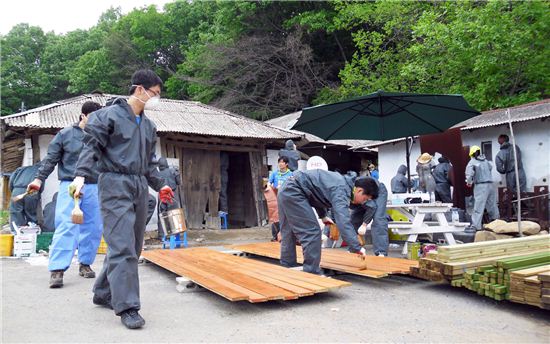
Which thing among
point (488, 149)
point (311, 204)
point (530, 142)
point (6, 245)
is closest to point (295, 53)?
point (488, 149)

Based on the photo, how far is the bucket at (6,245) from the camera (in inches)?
289

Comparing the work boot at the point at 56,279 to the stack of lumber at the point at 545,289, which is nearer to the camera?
the stack of lumber at the point at 545,289

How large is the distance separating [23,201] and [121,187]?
7150 mm

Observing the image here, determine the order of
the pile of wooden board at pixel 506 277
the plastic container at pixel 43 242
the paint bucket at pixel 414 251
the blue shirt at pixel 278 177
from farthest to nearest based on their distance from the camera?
the blue shirt at pixel 278 177 → the plastic container at pixel 43 242 → the paint bucket at pixel 414 251 → the pile of wooden board at pixel 506 277

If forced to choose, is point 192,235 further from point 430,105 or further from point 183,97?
point 183,97

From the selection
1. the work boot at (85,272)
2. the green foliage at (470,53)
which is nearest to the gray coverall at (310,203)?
the work boot at (85,272)

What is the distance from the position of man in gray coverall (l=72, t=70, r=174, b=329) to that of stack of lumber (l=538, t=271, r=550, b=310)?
309cm

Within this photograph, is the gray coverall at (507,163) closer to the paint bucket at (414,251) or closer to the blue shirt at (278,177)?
the blue shirt at (278,177)

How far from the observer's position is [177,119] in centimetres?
1265

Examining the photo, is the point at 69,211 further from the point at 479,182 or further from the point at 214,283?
the point at 479,182

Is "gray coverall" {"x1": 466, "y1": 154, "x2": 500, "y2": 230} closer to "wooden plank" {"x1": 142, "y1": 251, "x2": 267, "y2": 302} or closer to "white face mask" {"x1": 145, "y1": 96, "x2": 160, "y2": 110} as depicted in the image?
"wooden plank" {"x1": 142, "y1": 251, "x2": 267, "y2": 302}

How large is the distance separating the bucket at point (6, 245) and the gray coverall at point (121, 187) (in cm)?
485

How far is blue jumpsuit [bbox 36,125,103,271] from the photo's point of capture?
4719 millimetres

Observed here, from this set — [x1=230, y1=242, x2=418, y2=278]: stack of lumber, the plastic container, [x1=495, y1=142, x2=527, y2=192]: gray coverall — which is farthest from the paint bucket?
the plastic container
